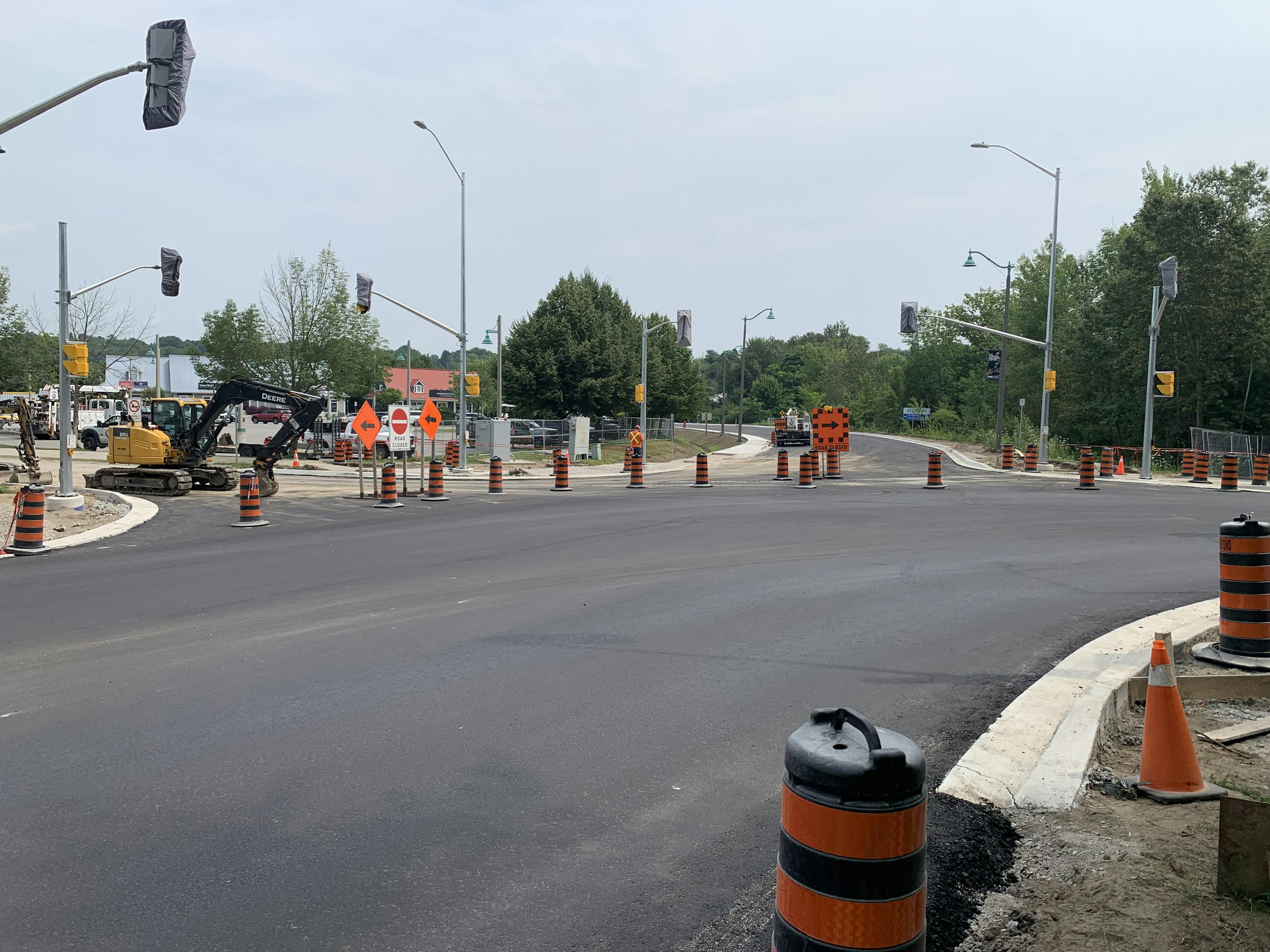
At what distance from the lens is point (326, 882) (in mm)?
4105

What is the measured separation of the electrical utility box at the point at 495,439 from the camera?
139ft

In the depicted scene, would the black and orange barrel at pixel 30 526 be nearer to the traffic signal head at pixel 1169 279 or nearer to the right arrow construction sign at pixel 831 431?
the right arrow construction sign at pixel 831 431

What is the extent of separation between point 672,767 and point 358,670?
3.13m

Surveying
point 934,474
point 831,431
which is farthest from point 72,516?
point 934,474

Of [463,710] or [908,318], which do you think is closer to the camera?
[463,710]

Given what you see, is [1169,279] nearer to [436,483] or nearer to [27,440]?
[436,483]

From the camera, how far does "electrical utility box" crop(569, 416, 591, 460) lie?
155ft

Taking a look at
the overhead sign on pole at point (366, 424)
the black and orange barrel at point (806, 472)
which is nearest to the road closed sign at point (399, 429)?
the overhead sign on pole at point (366, 424)

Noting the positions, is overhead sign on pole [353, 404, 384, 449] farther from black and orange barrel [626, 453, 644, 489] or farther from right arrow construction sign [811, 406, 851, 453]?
right arrow construction sign [811, 406, 851, 453]

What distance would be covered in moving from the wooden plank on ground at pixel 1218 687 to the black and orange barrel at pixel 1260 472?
89.5ft

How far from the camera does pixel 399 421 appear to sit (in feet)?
77.8

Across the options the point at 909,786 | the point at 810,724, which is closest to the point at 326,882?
the point at 810,724

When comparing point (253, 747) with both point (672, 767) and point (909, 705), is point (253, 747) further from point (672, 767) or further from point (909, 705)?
point (909, 705)

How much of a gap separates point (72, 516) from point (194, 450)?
7008 mm
